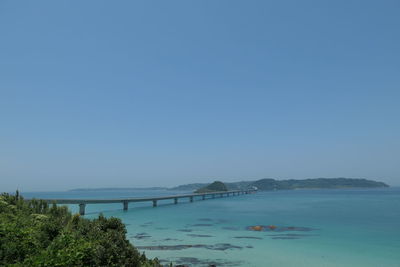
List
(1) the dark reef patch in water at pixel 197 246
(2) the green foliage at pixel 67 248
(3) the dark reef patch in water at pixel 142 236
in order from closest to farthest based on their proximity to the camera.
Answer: (2) the green foliage at pixel 67 248, (1) the dark reef patch in water at pixel 197 246, (3) the dark reef patch in water at pixel 142 236

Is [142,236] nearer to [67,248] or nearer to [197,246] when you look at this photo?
[197,246]

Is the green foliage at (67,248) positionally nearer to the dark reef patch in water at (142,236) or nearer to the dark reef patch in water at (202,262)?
the dark reef patch in water at (202,262)

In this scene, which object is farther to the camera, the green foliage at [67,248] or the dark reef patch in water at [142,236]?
the dark reef patch in water at [142,236]

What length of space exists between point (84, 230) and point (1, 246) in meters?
3.72

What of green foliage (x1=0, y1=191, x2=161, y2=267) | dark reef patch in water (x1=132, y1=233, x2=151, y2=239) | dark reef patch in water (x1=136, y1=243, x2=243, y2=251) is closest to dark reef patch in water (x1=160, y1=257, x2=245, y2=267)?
dark reef patch in water (x1=136, y1=243, x2=243, y2=251)

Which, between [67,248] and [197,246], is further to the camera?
[197,246]

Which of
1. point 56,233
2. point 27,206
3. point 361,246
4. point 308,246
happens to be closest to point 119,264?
point 56,233

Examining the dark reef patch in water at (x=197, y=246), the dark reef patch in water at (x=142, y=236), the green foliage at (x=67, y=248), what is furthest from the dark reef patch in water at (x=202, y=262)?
the dark reef patch in water at (x=142, y=236)

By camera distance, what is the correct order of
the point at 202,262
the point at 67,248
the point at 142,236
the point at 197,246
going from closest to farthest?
the point at 67,248 < the point at 202,262 < the point at 197,246 < the point at 142,236

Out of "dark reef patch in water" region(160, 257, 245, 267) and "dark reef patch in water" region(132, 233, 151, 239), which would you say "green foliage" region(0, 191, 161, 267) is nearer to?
"dark reef patch in water" region(160, 257, 245, 267)

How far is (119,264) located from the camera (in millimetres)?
10930

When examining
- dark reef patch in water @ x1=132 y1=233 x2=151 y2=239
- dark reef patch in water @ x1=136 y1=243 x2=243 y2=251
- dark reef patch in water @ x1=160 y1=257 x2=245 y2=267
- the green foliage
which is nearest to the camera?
the green foliage

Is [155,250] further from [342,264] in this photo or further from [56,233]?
[56,233]

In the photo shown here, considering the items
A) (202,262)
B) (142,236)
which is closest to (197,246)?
(202,262)
